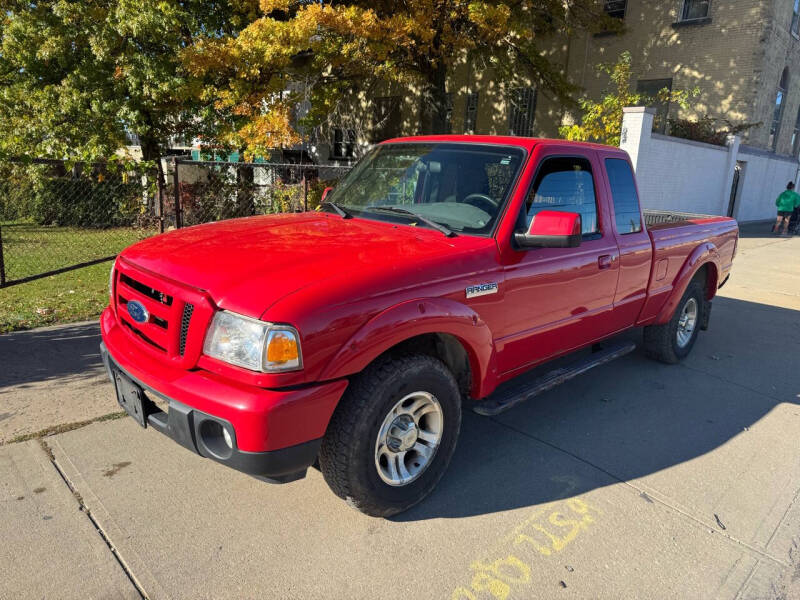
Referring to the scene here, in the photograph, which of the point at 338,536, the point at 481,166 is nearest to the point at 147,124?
the point at 481,166

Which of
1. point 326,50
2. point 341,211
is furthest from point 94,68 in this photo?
point 341,211

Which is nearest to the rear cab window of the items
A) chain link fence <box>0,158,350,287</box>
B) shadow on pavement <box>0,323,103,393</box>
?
shadow on pavement <box>0,323,103,393</box>

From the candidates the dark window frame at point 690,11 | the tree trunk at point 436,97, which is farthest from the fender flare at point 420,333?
the dark window frame at point 690,11

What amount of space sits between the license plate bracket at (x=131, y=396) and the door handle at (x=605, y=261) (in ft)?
9.85

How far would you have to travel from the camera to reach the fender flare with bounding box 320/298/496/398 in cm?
254

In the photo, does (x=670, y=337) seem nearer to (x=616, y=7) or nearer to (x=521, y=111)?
(x=521, y=111)

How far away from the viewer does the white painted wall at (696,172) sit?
13562mm

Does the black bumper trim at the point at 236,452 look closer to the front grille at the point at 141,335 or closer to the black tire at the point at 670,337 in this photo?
the front grille at the point at 141,335

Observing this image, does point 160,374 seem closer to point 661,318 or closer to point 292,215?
point 292,215

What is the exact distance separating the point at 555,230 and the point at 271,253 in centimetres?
153

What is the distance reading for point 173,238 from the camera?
10.9 ft

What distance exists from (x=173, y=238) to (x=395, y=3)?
1112 cm

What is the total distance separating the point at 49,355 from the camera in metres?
4.86

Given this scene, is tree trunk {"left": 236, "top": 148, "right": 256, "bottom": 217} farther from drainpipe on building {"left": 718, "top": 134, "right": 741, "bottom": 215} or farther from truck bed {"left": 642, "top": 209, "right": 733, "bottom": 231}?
drainpipe on building {"left": 718, "top": 134, "right": 741, "bottom": 215}
